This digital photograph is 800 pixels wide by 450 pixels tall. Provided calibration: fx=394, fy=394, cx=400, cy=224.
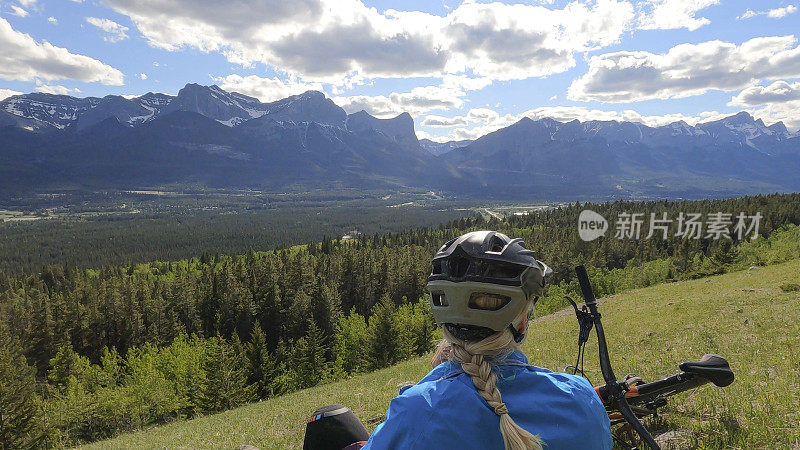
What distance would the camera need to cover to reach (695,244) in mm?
76625

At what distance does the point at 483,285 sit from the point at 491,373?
642 millimetres

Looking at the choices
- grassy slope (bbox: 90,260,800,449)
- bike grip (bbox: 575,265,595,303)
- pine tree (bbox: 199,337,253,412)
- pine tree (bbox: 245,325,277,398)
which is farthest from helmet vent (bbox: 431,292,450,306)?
pine tree (bbox: 245,325,277,398)

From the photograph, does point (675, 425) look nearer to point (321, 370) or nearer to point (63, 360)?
point (321, 370)

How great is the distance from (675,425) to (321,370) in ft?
152

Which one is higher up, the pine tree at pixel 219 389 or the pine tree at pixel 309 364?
the pine tree at pixel 219 389

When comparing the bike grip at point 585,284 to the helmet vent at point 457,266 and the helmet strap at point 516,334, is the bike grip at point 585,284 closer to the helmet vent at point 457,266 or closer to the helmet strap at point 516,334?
the helmet strap at point 516,334

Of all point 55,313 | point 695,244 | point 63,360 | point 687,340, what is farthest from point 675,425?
point 695,244

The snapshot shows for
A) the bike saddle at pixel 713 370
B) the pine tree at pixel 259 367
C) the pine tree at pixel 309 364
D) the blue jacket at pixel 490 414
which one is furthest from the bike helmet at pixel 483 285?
the pine tree at pixel 309 364

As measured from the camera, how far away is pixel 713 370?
430 cm

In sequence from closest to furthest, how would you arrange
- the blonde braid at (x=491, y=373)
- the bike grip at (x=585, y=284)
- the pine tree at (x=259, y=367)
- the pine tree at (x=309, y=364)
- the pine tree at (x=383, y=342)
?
the blonde braid at (x=491, y=373) < the bike grip at (x=585, y=284) < the pine tree at (x=259, y=367) < the pine tree at (x=383, y=342) < the pine tree at (x=309, y=364)

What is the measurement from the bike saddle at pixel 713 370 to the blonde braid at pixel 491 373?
2941 millimetres

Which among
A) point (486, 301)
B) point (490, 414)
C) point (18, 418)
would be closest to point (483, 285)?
point (486, 301)

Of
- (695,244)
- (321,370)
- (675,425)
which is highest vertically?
(675,425)

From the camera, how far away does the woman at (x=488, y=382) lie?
2236mm
